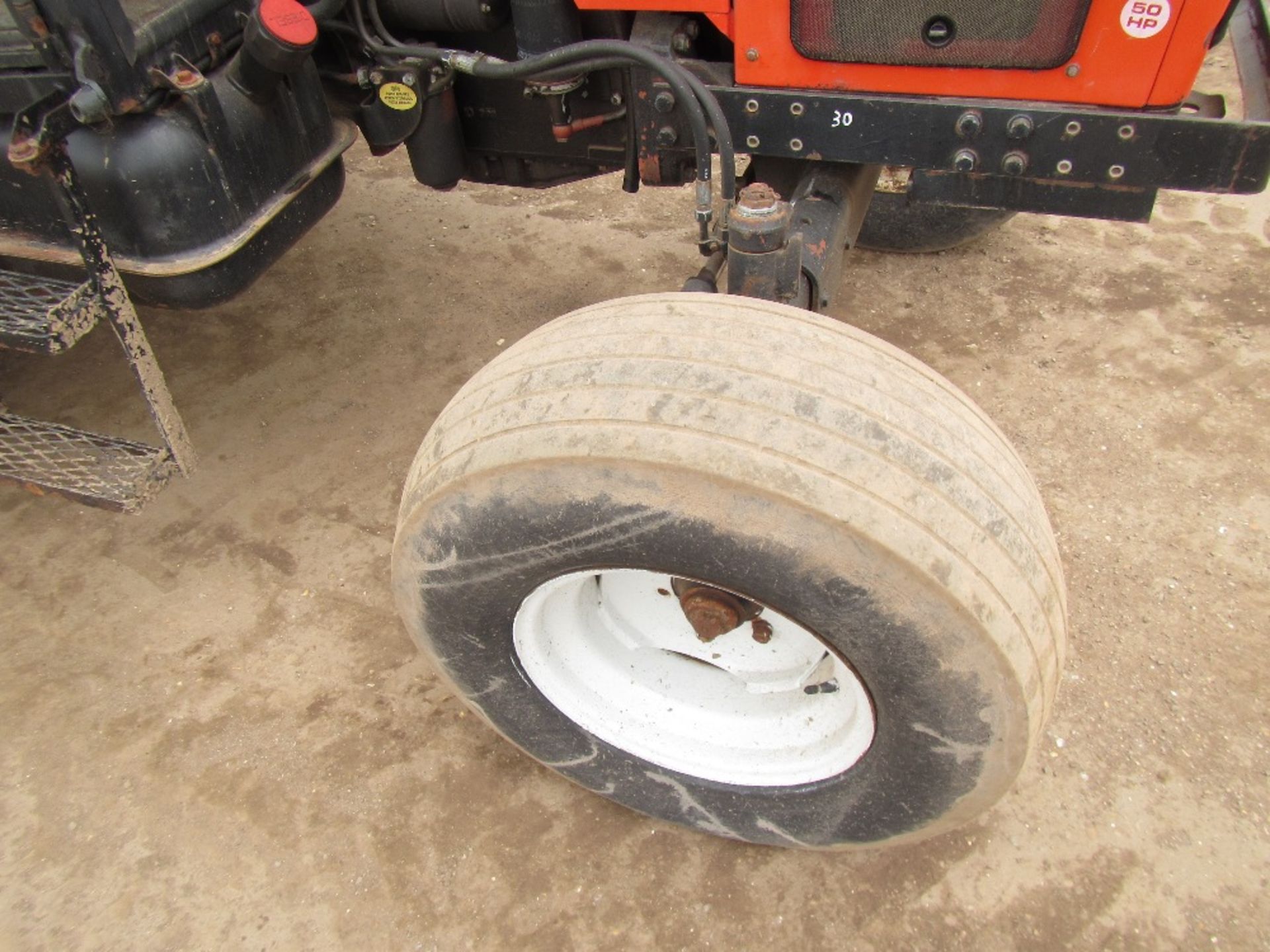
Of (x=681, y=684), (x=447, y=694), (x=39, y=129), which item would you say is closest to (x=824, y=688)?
(x=681, y=684)

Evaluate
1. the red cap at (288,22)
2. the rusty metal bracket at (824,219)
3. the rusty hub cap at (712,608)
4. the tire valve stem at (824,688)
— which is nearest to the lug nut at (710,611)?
the rusty hub cap at (712,608)

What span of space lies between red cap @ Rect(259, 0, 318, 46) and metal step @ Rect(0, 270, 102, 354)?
0.68 meters

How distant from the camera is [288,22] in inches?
75.0

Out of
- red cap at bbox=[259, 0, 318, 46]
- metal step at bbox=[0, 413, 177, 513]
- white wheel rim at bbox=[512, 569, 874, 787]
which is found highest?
red cap at bbox=[259, 0, 318, 46]

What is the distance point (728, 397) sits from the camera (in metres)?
1.37

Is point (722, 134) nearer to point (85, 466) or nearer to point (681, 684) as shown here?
point (681, 684)

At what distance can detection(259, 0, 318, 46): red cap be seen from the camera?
1890mm

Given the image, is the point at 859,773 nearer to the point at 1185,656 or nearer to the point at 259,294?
the point at 1185,656

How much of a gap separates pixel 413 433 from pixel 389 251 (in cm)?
119

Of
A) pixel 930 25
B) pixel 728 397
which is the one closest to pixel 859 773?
pixel 728 397

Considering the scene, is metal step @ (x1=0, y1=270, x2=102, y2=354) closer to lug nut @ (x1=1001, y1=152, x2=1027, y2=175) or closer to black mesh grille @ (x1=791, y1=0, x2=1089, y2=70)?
black mesh grille @ (x1=791, y1=0, x2=1089, y2=70)

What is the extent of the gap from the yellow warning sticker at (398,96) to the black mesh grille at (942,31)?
0.97 meters

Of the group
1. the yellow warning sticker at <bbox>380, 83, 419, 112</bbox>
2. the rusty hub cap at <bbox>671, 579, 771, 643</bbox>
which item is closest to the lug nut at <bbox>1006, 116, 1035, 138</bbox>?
the rusty hub cap at <bbox>671, 579, 771, 643</bbox>

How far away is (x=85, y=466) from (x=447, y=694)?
39.3 inches
